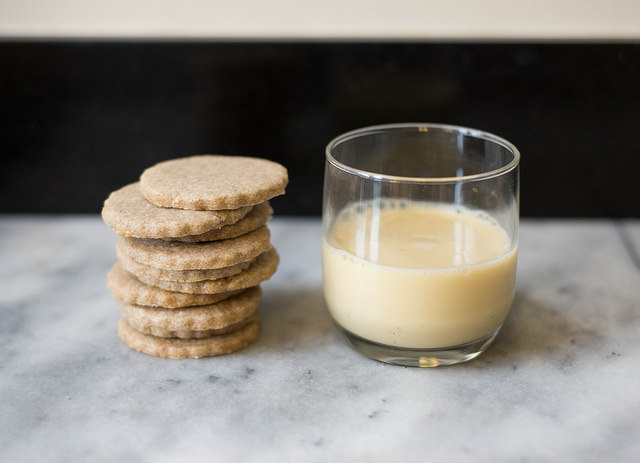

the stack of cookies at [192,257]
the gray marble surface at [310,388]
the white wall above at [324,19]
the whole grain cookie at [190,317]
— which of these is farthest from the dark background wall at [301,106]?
the whole grain cookie at [190,317]

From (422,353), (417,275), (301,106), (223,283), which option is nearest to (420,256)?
(417,275)

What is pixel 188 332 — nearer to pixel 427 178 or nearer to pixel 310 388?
pixel 310 388

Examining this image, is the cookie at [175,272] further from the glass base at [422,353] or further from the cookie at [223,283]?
the glass base at [422,353]

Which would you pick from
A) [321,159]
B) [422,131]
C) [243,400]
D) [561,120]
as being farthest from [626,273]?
[243,400]

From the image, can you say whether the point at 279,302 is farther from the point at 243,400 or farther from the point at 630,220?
the point at 630,220

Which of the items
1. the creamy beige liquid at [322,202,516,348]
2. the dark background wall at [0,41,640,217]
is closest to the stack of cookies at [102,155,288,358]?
the creamy beige liquid at [322,202,516,348]

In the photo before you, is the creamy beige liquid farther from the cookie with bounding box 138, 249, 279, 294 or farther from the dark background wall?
the dark background wall
